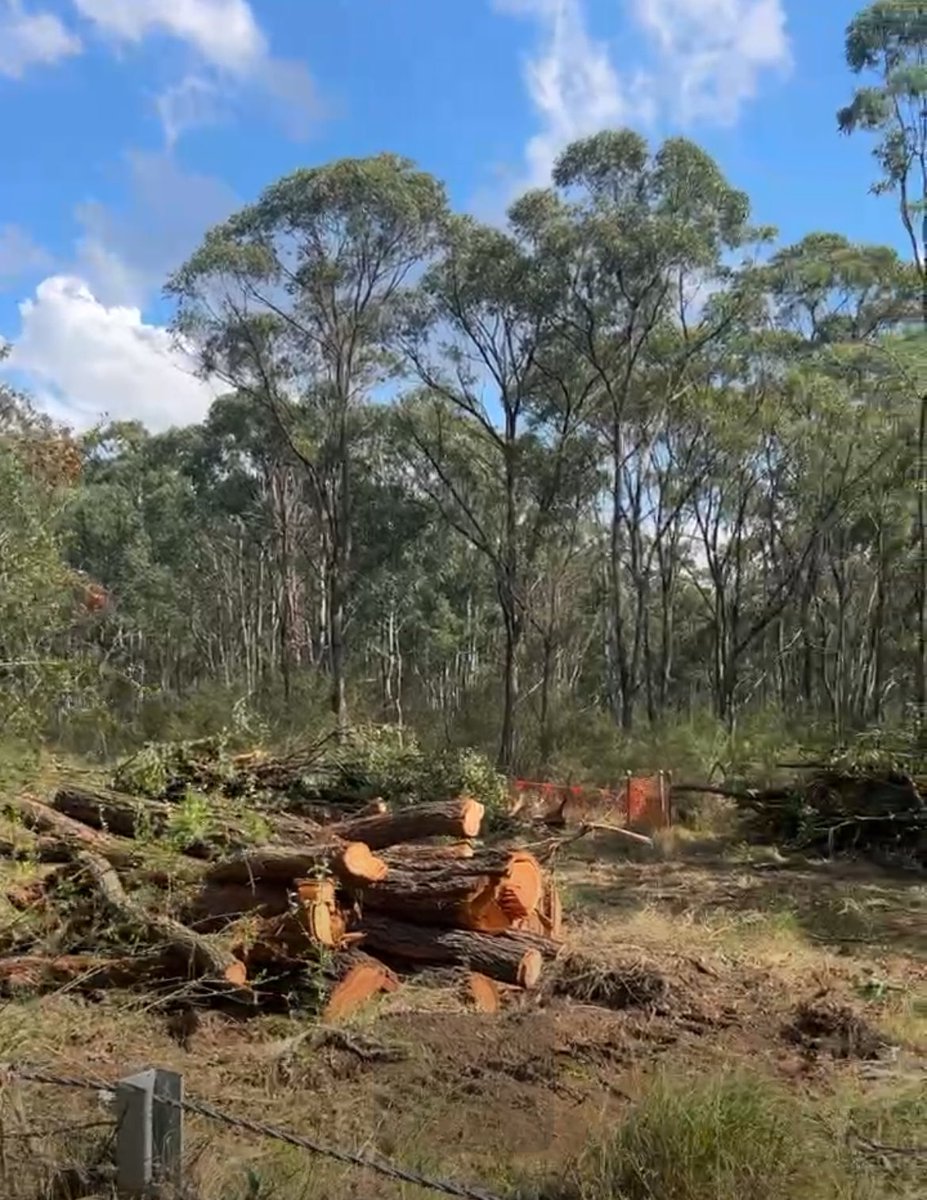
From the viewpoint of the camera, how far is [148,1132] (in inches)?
140

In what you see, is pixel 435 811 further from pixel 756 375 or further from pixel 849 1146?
pixel 756 375

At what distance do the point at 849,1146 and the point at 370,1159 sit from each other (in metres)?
1.78

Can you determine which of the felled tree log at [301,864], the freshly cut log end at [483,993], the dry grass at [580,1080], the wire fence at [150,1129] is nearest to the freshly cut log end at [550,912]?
→ the dry grass at [580,1080]

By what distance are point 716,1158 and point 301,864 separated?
13.0 ft

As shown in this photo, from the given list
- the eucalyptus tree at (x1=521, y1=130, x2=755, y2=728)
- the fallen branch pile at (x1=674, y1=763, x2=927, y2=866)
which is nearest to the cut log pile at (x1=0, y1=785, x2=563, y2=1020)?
the fallen branch pile at (x1=674, y1=763, x2=927, y2=866)

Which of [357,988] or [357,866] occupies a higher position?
[357,866]

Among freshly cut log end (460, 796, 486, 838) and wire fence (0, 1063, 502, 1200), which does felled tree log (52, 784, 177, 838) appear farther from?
wire fence (0, 1063, 502, 1200)

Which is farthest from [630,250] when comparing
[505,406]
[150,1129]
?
[150,1129]

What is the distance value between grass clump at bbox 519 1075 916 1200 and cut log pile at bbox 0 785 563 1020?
300cm

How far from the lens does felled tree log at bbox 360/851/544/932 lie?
288 inches

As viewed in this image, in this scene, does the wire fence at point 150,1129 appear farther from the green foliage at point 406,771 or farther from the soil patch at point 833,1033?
the green foliage at point 406,771

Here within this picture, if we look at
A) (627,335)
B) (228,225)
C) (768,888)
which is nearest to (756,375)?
(627,335)

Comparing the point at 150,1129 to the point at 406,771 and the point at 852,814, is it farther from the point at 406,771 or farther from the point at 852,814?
the point at 852,814

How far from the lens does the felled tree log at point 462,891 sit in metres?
7.30
